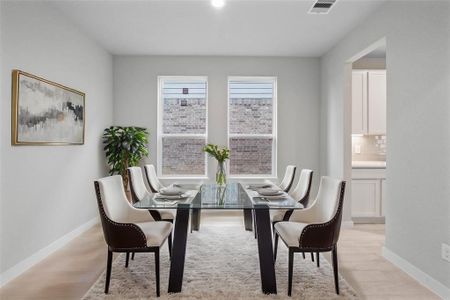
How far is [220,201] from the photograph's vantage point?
271 cm

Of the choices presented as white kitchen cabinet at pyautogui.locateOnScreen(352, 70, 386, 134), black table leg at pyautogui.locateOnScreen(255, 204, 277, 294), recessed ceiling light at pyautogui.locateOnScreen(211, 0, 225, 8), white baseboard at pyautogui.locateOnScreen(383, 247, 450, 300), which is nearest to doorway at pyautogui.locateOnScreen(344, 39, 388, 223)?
white kitchen cabinet at pyautogui.locateOnScreen(352, 70, 386, 134)

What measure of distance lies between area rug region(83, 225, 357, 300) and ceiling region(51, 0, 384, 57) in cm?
270

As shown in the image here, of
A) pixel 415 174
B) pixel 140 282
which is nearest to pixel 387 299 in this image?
pixel 415 174

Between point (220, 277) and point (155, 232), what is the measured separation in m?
0.71

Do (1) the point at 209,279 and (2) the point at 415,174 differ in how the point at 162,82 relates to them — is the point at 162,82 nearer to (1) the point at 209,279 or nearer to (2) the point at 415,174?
(1) the point at 209,279

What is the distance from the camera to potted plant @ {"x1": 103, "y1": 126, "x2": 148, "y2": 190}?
482cm

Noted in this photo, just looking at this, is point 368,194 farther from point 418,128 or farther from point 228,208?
point 228,208

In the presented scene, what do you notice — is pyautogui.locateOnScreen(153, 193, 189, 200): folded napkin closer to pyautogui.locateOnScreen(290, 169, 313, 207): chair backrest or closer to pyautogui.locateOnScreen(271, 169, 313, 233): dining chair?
pyautogui.locateOnScreen(271, 169, 313, 233): dining chair

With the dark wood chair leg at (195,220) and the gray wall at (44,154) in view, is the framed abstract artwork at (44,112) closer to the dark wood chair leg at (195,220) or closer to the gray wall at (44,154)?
the gray wall at (44,154)

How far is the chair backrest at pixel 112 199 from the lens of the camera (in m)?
2.45

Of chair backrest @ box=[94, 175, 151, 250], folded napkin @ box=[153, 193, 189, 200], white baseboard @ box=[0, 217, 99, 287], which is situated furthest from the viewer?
folded napkin @ box=[153, 193, 189, 200]

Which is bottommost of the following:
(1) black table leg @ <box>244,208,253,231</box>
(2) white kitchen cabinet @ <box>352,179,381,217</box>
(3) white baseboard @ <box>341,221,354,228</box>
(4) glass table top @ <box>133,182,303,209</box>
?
(3) white baseboard @ <box>341,221,354,228</box>

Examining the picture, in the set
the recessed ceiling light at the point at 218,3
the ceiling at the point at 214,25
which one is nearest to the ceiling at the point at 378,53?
the ceiling at the point at 214,25

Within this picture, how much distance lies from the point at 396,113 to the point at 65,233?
12.9 ft
